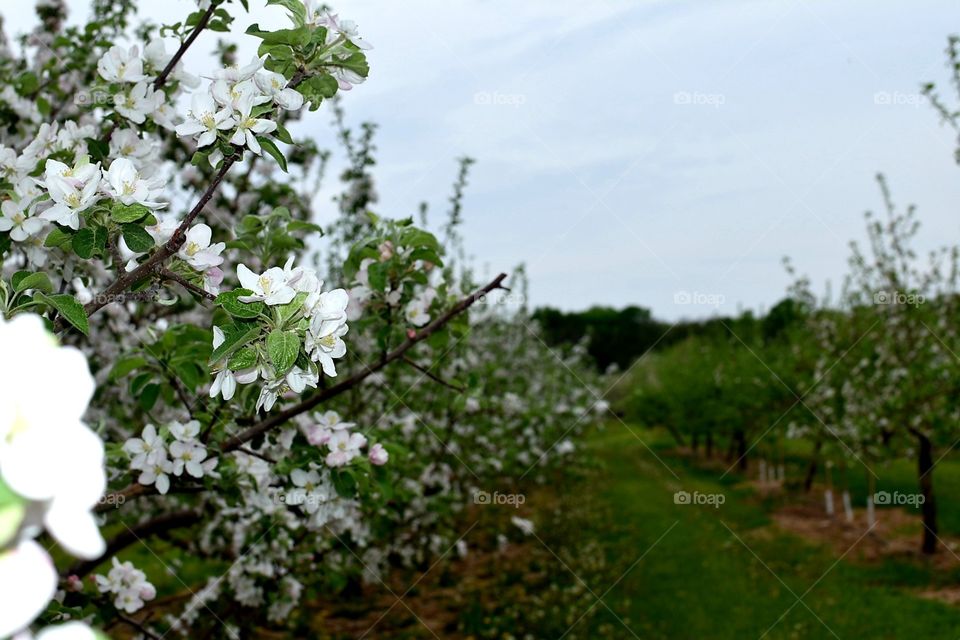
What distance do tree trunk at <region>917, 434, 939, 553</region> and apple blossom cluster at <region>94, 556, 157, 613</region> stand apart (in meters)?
7.82

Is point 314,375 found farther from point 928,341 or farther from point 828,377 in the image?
point 828,377

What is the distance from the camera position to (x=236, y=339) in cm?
131

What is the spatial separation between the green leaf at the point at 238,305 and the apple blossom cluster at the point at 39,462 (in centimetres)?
78

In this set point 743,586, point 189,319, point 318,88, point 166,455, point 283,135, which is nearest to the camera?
point 283,135

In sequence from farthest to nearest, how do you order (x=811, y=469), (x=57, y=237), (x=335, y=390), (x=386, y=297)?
(x=811, y=469)
(x=386, y=297)
(x=335, y=390)
(x=57, y=237)

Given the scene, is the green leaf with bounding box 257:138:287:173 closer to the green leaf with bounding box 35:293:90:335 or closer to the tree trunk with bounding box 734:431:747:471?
the green leaf with bounding box 35:293:90:335

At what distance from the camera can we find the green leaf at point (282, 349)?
4.09 ft

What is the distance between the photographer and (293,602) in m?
Answer: 3.87

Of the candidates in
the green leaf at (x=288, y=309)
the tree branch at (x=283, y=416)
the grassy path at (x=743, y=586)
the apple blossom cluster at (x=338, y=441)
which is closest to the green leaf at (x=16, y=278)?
the green leaf at (x=288, y=309)

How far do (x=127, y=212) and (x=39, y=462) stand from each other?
3.57ft

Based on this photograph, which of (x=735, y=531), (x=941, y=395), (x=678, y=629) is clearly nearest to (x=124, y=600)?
(x=678, y=629)

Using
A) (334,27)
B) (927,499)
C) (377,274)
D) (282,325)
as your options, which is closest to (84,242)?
(282,325)

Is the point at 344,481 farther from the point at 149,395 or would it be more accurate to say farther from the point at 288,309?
the point at 288,309

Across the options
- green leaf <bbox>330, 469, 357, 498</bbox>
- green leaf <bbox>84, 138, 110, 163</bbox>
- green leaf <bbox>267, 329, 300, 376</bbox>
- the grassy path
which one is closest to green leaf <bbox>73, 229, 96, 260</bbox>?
green leaf <bbox>267, 329, 300, 376</bbox>
